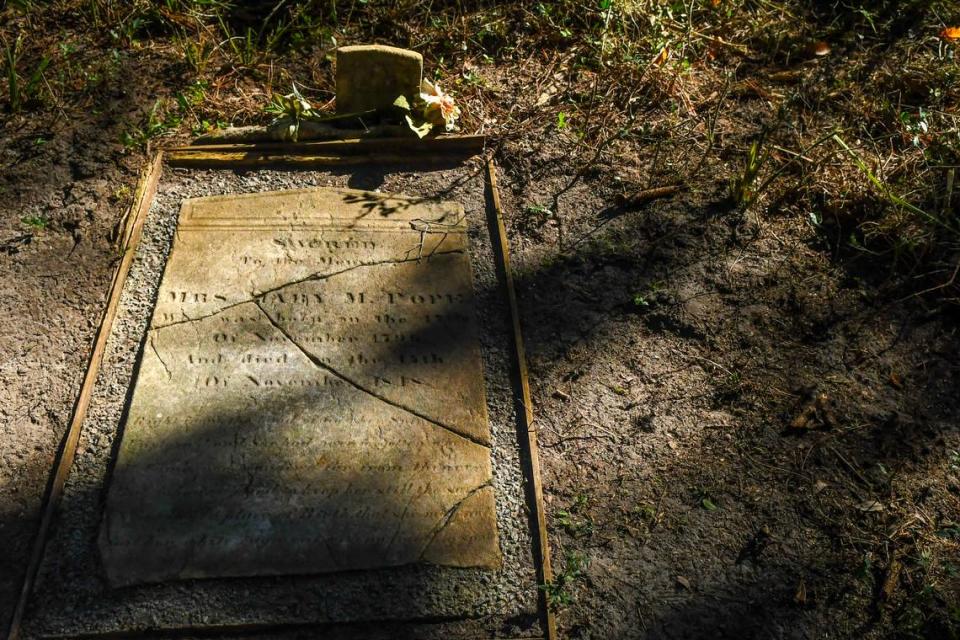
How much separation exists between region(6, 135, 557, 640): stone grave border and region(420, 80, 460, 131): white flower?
3.3 inches

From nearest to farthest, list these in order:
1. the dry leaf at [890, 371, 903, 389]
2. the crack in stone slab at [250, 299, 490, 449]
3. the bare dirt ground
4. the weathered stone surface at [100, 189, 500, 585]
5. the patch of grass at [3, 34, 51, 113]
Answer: the weathered stone surface at [100, 189, 500, 585] → the bare dirt ground → the crack in stone slab at [250, 299, 490, 449] → the dry leaf at [890, 371, 903, 389] → the patch of grass at [3, 34, 51, 113]

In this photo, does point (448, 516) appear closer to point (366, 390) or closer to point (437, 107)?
point (366, 390)

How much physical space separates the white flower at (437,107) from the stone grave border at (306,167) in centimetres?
8

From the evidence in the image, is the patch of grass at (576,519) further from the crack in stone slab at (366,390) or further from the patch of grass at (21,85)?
the patch of grass at (21,85)

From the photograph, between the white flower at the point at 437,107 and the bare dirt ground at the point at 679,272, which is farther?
the white flower at the point at 437,107

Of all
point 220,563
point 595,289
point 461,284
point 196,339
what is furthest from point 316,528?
point 595,289

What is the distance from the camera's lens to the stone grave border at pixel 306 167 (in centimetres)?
214

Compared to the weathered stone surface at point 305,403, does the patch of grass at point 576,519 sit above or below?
below

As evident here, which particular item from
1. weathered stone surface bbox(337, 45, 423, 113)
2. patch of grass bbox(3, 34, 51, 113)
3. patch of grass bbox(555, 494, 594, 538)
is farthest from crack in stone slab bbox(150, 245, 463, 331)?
patch of grass bbox(3, 34, 51, 113)

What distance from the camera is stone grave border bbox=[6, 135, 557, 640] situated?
7.04ft

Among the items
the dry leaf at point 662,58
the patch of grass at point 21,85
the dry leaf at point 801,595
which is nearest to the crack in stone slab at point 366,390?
the dry leaf at point 801,595

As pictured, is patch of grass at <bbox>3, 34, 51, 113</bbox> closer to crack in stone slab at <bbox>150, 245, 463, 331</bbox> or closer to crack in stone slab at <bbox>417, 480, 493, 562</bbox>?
crack in stone slab at <bbox>150, 245, 463, 331</bbox>

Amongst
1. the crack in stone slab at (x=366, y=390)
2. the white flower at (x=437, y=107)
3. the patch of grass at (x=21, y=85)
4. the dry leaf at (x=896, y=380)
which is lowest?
the crack in stone slab at (x=366, y=390)

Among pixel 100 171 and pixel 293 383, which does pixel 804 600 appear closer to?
pixel 293 383
